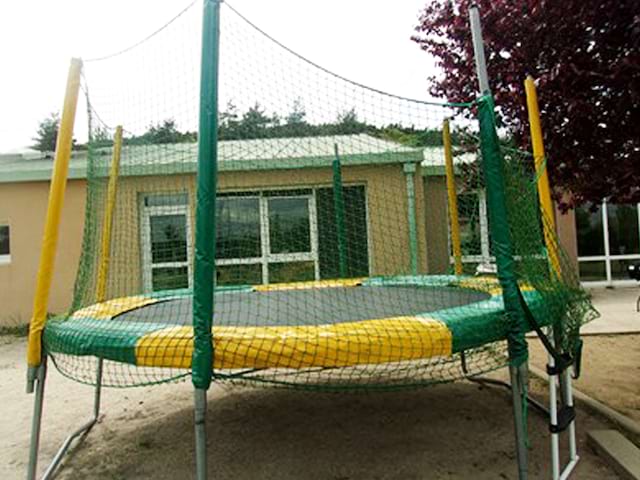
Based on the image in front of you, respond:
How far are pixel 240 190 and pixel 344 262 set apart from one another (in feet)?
6.79

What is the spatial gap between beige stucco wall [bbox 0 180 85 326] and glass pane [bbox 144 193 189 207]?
4.30 metres

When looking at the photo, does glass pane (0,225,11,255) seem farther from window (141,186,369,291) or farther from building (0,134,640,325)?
window (141,186,369,291)

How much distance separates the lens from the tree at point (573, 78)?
2.62 m

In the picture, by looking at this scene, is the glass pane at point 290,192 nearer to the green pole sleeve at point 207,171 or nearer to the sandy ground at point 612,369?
the green pole sleeve at point 207,171

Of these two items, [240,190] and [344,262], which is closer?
[240,190]

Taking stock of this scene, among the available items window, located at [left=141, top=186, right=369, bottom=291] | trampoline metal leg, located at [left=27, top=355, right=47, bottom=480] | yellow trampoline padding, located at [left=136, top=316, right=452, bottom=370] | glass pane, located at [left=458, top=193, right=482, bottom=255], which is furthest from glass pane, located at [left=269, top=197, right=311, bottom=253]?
trampoline metal leg, located at [left=27, top=355, right=47, bottom=480]

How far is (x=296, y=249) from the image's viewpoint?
372 centimetres

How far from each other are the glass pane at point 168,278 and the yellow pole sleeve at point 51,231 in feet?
5.64

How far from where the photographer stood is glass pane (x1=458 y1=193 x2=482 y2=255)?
3901mm

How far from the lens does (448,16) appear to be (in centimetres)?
359

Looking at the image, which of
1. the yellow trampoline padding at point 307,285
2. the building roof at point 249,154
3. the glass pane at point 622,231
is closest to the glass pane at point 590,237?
the glass pane at point 622,231

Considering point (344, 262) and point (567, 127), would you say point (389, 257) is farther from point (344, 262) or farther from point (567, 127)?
point (567, 127)

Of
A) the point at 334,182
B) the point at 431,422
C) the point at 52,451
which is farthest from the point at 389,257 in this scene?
the point at 52,451

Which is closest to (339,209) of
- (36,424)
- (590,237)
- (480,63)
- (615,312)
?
(480,63)
